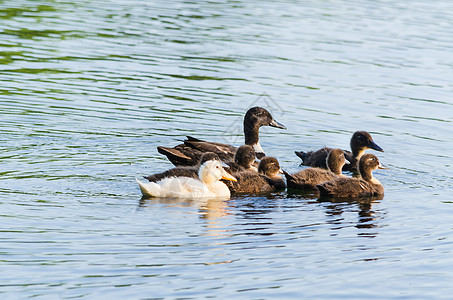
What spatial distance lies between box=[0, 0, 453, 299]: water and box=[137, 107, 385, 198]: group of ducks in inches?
11.3

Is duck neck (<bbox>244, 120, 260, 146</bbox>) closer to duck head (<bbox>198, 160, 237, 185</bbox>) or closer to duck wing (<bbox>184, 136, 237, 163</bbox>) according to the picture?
duck wing (<bbox>184, 136, 237, 163</bbox>)

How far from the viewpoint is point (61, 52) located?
1880 cm

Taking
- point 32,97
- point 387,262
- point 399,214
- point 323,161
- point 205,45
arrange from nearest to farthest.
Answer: point 387,262, point 399,214, point 323,161, point 32,97, point 205,45

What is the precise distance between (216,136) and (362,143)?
223cm

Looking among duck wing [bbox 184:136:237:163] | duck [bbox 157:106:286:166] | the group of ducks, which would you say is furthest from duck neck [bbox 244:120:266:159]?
duck wing [bbox 184:136:237:163]

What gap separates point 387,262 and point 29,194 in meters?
4.15

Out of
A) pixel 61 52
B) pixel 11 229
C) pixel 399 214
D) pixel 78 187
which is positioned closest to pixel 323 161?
pixel 399 214

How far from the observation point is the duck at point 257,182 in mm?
10773

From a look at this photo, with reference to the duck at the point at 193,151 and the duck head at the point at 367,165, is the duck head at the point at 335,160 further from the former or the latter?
the duck at the point at 193,151

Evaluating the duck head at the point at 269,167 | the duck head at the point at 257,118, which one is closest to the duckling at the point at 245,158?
the duck head at the point at 269,167

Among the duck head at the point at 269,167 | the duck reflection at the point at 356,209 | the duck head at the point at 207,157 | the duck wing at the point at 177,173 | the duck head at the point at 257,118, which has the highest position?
the duck head at the point at 257,118

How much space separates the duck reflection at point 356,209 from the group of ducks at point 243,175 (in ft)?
0.39

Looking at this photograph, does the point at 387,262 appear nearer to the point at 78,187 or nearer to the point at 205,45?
the point at 78,187

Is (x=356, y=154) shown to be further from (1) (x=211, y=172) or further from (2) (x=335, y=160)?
(1) (x=211, y=172)
